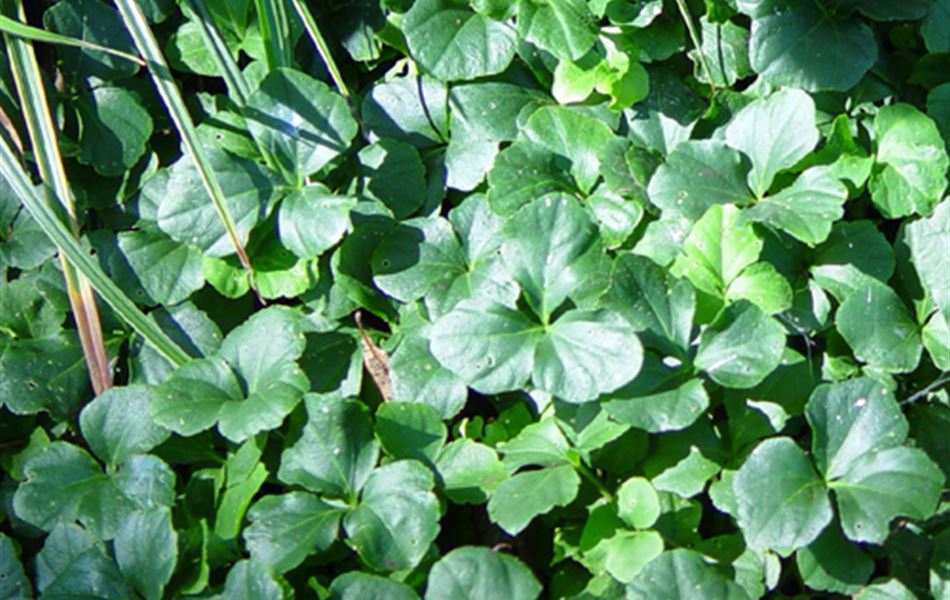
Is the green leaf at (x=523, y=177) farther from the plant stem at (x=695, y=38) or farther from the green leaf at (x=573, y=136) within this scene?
the plant stem at (x=695, y=38)

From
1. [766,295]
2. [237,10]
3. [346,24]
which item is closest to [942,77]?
[766,295]

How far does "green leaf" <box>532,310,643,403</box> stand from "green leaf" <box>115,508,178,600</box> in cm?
55

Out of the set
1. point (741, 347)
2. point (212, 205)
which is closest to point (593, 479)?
point (741, 347)

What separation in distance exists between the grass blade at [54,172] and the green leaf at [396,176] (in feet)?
1.60

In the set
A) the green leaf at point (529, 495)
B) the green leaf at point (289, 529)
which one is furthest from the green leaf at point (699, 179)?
the green leaf at point (289, 529)

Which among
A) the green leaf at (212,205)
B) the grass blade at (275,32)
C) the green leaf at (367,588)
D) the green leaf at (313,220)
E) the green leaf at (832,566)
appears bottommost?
the green leaf at (832,566)

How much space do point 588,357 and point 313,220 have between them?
50 centimetres

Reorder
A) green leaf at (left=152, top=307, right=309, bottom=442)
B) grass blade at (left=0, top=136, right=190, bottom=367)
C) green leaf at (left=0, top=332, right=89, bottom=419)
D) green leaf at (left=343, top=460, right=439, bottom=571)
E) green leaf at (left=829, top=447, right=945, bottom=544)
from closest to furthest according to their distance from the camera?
green leaf at (left=829, top=447, right=945, bottom=544), green leaf at (left=343, top=460, right=439, bottom=571), green leaf at (left=152, top=307, right=309, bottom=442), grass blade at (left=0, top=136, right=190, bottom=367), green leaf at (left=0, top=332, right=89, bottom=419)

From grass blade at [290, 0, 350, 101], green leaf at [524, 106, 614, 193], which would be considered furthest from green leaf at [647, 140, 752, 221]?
grass blade at [290, 0, 350, 101]

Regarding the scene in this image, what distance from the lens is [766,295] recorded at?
170 centimetres

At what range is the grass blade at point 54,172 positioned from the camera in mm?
1921

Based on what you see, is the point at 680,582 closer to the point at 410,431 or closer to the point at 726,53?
the point at 410,431

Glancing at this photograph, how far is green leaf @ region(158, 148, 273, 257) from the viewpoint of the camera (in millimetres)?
1872

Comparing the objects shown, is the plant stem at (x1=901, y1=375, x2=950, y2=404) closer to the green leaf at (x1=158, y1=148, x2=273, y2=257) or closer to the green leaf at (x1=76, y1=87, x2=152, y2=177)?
the green leaf at (x1=158, y1=148, x2=273, y2=257)
